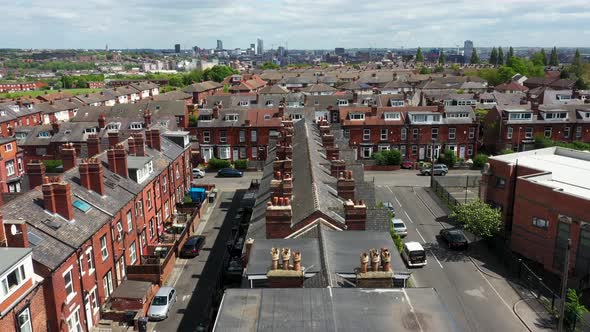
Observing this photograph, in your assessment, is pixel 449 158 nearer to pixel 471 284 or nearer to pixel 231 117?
pixel 231 117

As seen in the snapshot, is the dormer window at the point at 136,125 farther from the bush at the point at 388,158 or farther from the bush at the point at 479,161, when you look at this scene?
the bush at the point at 479,161

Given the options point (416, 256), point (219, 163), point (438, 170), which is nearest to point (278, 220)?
point (416, 256)

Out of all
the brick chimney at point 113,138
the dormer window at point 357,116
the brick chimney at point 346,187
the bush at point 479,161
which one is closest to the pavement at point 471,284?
A: the brick chimney at point 346,187

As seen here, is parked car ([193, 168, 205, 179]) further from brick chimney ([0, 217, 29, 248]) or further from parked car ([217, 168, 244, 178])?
brick chimney ([0, 217, 29, 248])

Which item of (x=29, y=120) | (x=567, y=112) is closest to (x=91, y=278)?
(x=567, y=112)

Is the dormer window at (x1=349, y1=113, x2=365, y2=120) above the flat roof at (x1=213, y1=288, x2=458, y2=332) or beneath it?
above

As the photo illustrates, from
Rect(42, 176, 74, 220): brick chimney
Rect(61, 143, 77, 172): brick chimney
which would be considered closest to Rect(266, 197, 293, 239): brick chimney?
Rect(42, 176, 74, 220): brick chimney
